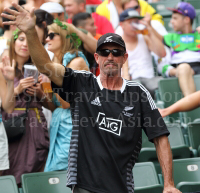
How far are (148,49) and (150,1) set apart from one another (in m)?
2.88

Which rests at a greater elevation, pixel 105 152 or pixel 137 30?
pixel 137 30

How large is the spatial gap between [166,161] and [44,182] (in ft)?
5.37

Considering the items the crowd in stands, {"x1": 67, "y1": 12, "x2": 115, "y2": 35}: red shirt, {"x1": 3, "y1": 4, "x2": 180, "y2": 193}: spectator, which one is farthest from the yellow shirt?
{"x1": 3, "y1": 4, "x2": 180, "y2": 193}: spectator

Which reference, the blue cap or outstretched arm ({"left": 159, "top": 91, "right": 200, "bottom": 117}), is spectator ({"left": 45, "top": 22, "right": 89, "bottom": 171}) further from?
the blue cap

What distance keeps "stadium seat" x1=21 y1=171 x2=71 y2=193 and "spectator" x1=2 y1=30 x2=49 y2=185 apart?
0.82 feet

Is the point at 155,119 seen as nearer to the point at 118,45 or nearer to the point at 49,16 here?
the point at 118,45

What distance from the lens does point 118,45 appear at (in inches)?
122

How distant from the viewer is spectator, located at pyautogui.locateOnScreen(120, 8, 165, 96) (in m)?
6.53

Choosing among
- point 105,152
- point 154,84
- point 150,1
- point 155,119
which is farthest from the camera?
point 150,1

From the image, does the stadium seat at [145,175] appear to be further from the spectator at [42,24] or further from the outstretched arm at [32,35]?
the outstretched arm at [32,35]

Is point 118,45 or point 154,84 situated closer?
point 118,45

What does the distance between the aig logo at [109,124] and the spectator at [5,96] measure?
1662 millimetres

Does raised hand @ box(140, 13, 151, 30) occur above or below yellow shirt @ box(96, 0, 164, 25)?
below

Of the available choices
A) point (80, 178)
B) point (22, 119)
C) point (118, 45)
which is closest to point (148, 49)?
point (22, 119)
